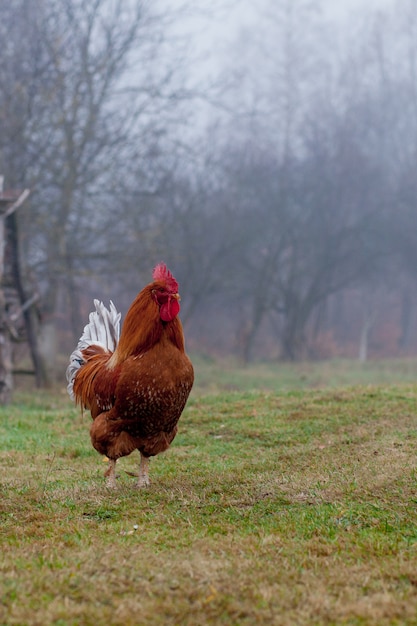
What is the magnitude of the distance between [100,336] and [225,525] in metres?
2.69

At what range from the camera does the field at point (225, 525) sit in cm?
314

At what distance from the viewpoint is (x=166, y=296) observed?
531 centimetres

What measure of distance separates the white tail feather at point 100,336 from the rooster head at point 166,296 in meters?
1.22

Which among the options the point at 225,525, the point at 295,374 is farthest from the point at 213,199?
the point at 225,525

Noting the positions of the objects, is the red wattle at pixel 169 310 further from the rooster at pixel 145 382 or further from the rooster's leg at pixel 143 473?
the rooster's leg at pixel 143 473

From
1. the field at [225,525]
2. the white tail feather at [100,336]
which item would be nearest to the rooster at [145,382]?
the field at [225,525]

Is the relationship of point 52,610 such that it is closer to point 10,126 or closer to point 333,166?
point 10,126

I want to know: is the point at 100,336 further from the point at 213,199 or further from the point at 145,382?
the point at 213,199

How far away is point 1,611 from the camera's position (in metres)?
3.07

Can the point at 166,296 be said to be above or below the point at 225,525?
above

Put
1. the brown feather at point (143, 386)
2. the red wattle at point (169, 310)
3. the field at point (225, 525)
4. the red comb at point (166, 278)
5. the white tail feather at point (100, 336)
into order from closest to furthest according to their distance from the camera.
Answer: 1. the field at point (225, 525)
2. the brown feather at point (143, 386)
3. the red wattle at point (169, 310)
4. the red comb at point (166, 278)
5. the white tail feather at point (100, 336)

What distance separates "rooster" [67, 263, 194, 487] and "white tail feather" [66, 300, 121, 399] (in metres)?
0.84

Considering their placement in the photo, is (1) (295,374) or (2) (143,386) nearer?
(2) (143,386)

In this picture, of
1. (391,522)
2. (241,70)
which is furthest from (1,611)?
(241,70)
